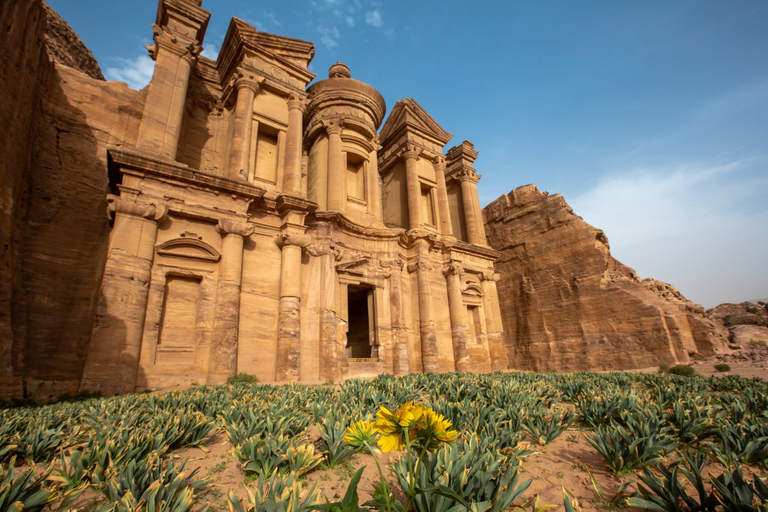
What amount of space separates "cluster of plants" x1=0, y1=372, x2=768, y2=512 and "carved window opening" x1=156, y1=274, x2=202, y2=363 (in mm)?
4710

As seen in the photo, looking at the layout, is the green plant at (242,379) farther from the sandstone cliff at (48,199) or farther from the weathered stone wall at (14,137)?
the weathered stone wall at (14,137)

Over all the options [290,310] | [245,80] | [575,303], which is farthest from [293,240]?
[575,303]

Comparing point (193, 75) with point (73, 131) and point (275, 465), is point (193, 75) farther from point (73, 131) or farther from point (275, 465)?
point (275, 465)

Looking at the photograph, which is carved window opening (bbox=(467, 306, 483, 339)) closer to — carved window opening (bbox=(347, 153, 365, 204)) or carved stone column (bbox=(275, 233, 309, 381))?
carved window opening (bbox=(347, 153, 365, 204))

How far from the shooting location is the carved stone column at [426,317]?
52.9ft

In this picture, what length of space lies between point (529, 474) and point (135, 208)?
11848mm

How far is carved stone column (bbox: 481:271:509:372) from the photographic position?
19.4 m

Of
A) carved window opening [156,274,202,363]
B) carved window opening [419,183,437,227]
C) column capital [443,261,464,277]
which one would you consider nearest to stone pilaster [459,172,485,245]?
carved window opening [419,183,437,227]

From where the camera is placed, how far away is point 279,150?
15.4 m

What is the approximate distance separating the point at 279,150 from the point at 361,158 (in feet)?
15.9

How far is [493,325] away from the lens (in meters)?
20.1

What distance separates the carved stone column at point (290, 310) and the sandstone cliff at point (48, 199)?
5724 millimetres

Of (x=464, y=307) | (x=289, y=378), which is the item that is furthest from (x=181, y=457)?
(x=464, y=307)

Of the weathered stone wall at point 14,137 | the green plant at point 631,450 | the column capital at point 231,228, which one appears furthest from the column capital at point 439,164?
the green plant at point 631,450
